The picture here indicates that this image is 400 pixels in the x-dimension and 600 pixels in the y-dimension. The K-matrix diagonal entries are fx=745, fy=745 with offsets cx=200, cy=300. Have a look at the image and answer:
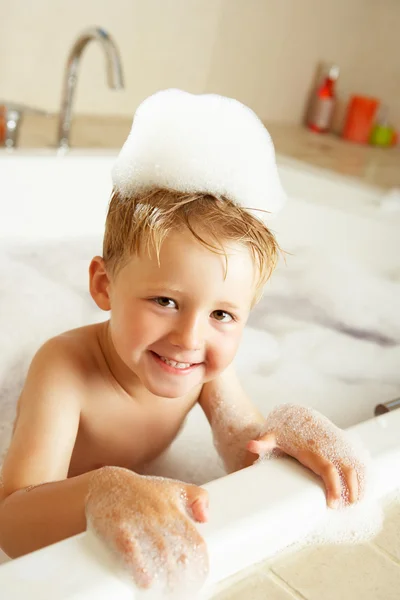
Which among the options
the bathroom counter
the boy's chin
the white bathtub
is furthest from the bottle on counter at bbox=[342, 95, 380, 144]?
the boy's chin

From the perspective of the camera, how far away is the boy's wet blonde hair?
0.81 metres

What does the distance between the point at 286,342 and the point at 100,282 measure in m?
0.87

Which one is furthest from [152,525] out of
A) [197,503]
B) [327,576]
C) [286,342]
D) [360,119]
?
[360,119]

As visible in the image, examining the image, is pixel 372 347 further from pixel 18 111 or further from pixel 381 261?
pixel 18 111

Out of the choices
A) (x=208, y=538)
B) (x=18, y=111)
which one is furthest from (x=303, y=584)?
(x=18, y=111)

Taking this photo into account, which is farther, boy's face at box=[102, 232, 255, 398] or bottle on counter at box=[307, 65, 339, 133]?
bottle on counter at box=[307, 65, 339, 133]

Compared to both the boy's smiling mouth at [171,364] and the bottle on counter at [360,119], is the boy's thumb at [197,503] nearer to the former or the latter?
the boy's smiling mouth at [171,364]

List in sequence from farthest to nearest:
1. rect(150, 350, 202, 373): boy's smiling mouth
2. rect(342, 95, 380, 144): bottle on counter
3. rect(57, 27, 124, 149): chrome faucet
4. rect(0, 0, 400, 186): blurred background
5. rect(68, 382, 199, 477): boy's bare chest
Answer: rect(342, 95, 380, 144): bottle on counter
rect(0, 0, 400, 186): blurred background
rect(57, 27, 124, 149): chrome faucet
rect(68, 382, 199, 477): boy's bare chest
rect(150, 350, 202, 373): boy's smiling mouth

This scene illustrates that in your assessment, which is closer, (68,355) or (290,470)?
(290,470)

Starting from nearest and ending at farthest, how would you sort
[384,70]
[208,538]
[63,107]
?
[208,538] < [63,107] < [384,70]

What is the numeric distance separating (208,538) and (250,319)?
3.78 ft

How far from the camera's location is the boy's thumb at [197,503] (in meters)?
0.66

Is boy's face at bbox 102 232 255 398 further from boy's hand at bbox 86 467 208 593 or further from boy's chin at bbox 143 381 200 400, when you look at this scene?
boy's hand at bbox 86 467 208 593

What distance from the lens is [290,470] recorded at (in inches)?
30.6
